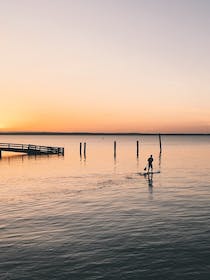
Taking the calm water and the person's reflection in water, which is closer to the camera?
the calm water

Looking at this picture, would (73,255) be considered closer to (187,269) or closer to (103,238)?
(103,238)

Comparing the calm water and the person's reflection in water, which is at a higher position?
the person's reflection in water

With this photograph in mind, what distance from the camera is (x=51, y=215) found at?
22906 millimetres

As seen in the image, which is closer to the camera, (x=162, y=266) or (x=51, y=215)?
(x=162, y=266)

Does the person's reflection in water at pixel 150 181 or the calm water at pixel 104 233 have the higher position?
the person's reflection in water at pixel 150 181

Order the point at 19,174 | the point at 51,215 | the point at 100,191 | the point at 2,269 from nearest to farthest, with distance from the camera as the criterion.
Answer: the point at 2,269, the point at 51,215, the point at 100,191, the point at 19,174

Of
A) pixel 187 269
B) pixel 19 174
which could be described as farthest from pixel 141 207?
pixel 19 174

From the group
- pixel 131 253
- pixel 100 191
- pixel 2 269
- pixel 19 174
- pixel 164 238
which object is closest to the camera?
pixel 2 269

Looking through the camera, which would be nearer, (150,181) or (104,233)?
(104,233)

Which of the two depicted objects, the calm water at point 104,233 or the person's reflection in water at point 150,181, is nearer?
the calm water at point 104,233

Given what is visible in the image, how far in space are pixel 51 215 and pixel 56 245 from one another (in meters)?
6.32

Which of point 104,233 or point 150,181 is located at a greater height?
point 150,181

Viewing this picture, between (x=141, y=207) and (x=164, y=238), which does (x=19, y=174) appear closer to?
(x=141, y=207)

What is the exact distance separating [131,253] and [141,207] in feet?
33.1
